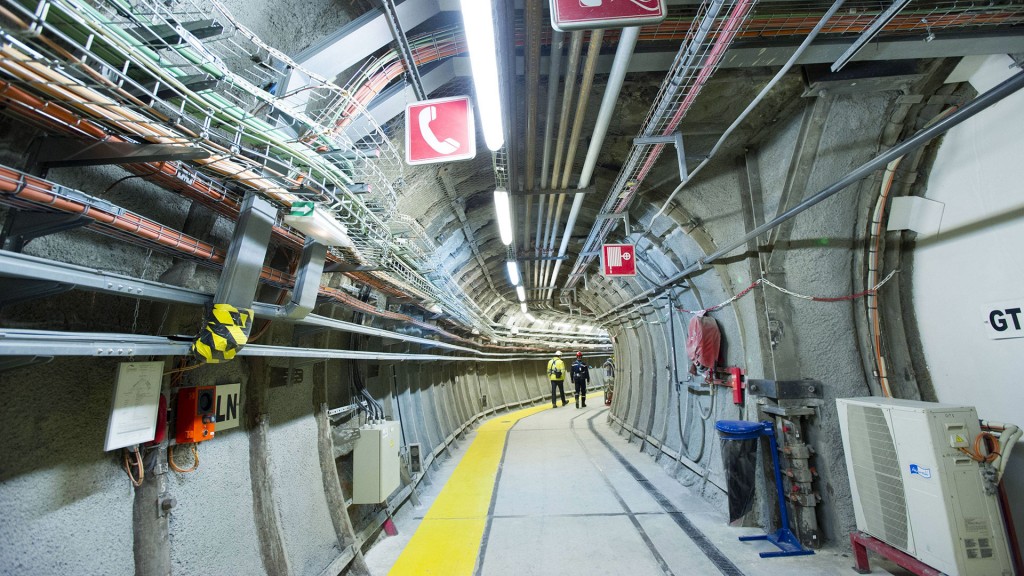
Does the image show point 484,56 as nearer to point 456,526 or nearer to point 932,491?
point 932,491

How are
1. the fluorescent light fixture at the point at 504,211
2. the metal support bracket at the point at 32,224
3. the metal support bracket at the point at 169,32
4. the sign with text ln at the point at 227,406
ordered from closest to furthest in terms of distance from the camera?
the metal support bracket at the point at 32,224, the metal support bracket at the point at 169,32, the sign with text ln at the point at 227,406, the fluorescent light fixture at the point at 504,211

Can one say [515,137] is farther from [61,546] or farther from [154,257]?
[61,546]

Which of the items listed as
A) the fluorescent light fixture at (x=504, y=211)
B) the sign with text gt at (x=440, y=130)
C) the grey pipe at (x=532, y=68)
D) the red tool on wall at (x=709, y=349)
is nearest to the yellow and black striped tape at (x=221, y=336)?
the sign with text gt at (x=440, y=130)

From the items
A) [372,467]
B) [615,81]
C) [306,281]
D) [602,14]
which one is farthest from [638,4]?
[372,467]

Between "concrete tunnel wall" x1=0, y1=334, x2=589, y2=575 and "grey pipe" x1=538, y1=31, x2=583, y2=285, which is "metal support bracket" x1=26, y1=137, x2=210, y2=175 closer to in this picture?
"concrete tunnel wall" x1=0, y1=334, x2=589, y2=575

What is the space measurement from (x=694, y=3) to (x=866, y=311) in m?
3.60

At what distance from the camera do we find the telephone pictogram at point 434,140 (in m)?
3.28

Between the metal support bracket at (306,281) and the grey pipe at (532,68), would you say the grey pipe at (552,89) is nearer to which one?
the grey pipe at (532,68)

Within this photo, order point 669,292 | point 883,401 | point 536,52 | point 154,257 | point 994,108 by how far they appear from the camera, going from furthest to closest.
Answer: point 669,292, point 883,401, point 994,108, point 536,52, point 154,257

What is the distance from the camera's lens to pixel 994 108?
3.50 m

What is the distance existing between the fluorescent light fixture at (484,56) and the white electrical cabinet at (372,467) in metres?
3.34

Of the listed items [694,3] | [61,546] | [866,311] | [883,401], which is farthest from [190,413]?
[866,311]

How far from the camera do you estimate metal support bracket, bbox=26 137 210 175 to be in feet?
5.85

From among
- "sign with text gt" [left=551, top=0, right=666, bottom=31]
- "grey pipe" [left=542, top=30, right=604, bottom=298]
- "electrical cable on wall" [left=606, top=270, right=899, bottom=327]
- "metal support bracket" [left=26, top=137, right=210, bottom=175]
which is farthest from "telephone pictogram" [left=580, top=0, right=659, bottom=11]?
"electrical cable on wall" [left=606, top=270, right=899, bottom=327]
